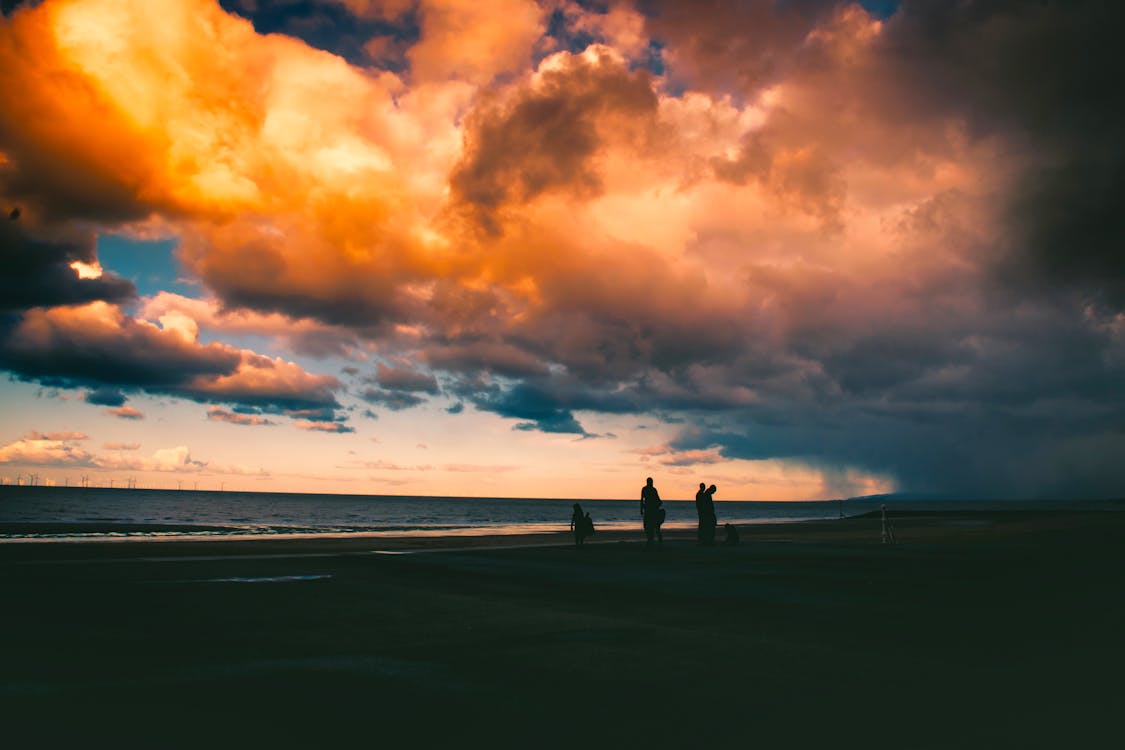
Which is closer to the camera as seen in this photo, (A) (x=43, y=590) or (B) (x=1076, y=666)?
(B) (x=1076, y=666)

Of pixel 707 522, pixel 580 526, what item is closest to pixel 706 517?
pixel 707 522

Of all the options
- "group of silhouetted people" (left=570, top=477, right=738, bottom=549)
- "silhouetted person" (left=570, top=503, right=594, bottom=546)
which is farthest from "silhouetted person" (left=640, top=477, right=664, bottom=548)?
"silhouetted person" (left=570, top=503, right=594, bottom=546)

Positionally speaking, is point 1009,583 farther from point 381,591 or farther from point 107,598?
point 107,598

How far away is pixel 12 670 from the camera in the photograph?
7.29 meters

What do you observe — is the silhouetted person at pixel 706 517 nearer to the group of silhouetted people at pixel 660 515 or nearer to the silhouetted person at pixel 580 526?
the group of silhouetted people at pixel 660 515

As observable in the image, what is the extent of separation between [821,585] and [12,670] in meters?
13.5

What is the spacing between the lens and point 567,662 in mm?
7758

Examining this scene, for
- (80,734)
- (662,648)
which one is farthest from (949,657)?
(80,734)

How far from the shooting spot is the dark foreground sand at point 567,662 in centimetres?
539

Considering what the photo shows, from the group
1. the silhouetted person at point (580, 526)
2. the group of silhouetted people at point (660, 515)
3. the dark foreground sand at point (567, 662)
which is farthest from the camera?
the silhouetted person at point (580, 526)

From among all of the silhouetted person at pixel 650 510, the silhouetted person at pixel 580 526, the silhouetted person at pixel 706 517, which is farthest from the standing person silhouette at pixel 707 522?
the silhouetted person at pixel 580 526

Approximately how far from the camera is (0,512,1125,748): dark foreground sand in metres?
5.39

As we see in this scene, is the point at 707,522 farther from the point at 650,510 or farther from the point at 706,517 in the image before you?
the point at 650,510

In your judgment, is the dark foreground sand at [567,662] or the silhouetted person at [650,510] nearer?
the dark foreground sand at [567,662]
